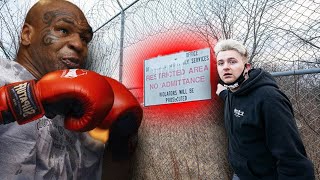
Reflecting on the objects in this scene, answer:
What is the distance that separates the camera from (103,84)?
1929 mm

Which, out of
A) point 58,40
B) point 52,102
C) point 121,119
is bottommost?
point 121,119

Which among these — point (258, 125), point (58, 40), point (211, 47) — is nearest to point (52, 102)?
point (58, 40)

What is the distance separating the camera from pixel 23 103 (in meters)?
1.65

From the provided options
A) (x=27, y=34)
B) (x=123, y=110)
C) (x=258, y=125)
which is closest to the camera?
(x=258, y=125)

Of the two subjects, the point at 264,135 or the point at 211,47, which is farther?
the point at 211,47

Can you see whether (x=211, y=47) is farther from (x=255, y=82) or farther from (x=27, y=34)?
(x=27, y=34)

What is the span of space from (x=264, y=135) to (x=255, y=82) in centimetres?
36

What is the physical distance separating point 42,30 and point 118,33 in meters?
1.56

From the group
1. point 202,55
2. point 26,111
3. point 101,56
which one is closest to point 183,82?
point 202,55

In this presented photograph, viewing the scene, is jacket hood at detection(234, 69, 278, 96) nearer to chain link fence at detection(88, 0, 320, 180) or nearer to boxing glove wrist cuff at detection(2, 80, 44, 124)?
chain link fence at detection(88, 0, 320, 180)

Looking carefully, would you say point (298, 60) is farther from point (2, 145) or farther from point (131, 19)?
point (2, 145)

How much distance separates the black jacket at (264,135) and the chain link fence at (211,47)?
0.47m

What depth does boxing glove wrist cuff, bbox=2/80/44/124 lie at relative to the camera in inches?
64.4

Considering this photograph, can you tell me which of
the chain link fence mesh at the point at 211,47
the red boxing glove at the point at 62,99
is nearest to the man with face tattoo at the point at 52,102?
the red boxing glove at the point at 62,99
